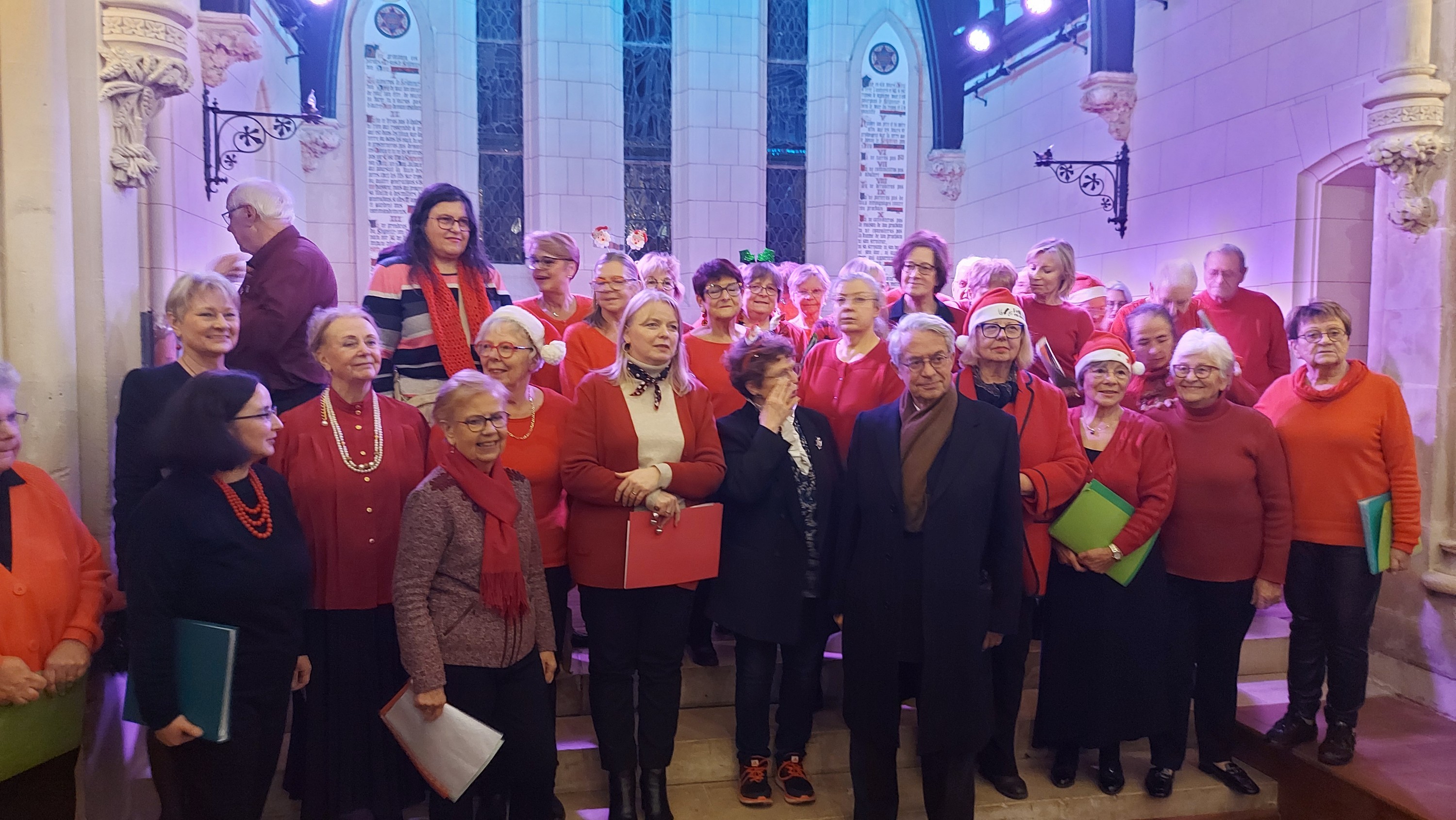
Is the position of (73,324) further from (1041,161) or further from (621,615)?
(1041,161)

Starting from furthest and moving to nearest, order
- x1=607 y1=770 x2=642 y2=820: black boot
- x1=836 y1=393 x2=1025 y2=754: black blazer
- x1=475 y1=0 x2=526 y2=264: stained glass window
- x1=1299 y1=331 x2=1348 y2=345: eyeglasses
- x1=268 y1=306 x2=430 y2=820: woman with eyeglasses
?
x1=475 y1=0 x2=526 y2=264: stained glass window → x1=1299 y1=331 x2=1348 y2=345: eyeglasses → x1=607 y1=770 x2=642 y2=820: black boot → x1=836 y1=393 x2=1025 y2=754: black blazer → x1=268 y1=306 x2=430 y2=820: woman with eyeglasses

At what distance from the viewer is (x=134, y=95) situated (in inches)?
108

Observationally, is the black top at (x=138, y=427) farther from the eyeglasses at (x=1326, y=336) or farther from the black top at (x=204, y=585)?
the eyeglasses at (x=1326, y=336)

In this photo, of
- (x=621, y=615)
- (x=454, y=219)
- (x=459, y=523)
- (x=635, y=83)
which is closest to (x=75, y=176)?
(x=454, y=219)

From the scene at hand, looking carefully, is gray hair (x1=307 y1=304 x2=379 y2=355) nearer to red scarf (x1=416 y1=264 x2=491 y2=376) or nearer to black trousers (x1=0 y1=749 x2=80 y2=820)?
red scarf (x1=416 y1=264 x2=491 y2=376)

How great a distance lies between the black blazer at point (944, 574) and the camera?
2.50m

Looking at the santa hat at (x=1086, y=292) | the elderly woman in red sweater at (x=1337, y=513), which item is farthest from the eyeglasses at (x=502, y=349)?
the santa hat at (x=1086, y=292)

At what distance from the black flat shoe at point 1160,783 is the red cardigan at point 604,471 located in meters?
1.79

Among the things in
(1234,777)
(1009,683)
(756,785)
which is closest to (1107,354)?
(1009,683)

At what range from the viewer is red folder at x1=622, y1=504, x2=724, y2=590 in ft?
8.28

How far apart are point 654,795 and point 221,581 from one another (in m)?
1.32

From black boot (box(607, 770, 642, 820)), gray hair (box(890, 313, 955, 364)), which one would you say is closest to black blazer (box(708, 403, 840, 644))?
gray hair (box(890, 313, 955, 364))

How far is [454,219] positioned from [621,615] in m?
1.34

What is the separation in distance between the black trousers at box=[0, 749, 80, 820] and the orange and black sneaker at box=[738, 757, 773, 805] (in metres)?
1.77
